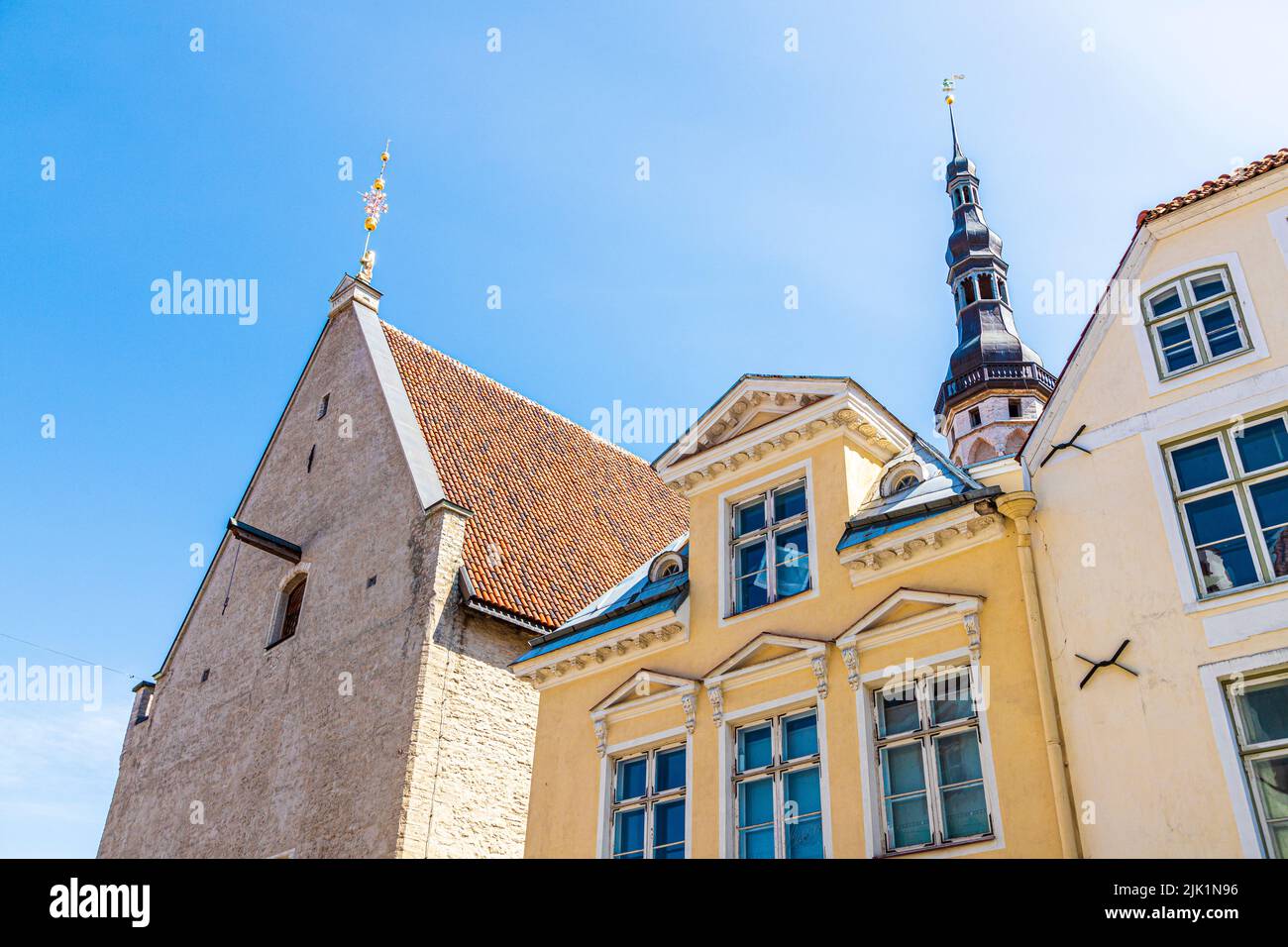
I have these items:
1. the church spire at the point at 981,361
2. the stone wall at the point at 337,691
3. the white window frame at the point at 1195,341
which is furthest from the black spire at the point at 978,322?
the white window frame at the point at 1195,341

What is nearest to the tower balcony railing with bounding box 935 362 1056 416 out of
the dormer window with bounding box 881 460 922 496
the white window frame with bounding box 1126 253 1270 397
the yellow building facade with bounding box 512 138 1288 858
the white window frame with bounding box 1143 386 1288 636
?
the yellow building facade with bounding box 512 138 1288 858

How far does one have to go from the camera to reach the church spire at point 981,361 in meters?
39.3

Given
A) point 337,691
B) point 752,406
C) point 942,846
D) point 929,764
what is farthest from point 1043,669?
point 337,691

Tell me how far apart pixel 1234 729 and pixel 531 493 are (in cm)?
1510

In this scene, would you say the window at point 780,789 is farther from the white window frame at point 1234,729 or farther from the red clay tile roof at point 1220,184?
the red clay tile roof at point 1220,184

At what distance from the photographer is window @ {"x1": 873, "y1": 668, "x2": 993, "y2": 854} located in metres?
9.70

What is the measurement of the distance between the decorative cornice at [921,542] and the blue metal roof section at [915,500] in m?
0.10

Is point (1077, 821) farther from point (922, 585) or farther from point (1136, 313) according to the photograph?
point (1136, 313)

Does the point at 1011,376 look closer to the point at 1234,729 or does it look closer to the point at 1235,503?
the point at 1235,503

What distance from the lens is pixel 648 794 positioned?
12.3 meters

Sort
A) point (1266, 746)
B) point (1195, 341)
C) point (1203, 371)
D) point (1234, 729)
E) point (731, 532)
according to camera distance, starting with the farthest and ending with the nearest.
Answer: point (731, 532) < point (1195, 341) < point (1203, 371) < point (1234, 729) < point (1266, 746)

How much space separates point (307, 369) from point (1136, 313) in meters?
18.8

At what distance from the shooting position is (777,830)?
10.8 meters
